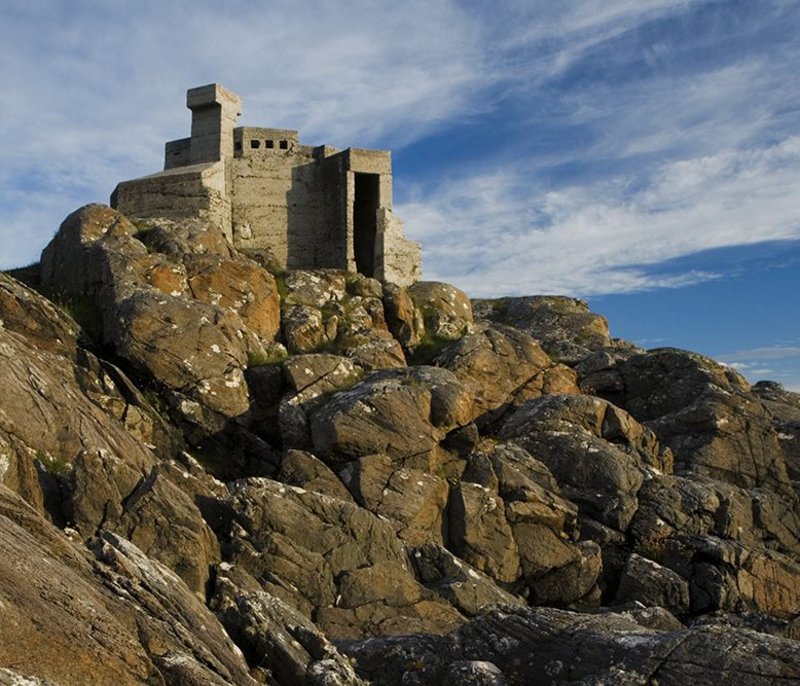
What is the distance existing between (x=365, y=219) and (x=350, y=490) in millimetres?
20530

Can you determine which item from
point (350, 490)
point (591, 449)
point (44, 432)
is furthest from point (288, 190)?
point (44, 432)

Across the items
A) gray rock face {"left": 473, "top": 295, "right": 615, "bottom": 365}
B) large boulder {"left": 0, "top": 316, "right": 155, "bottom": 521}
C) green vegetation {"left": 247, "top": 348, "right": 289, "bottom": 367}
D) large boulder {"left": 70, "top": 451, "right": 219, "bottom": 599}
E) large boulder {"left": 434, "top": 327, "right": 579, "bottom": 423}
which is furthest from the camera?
gray rock face {"left": 473, "top": 295, "right": 615, "bottom": 365}

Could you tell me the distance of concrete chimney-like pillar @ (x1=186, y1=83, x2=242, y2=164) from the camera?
38.2 m

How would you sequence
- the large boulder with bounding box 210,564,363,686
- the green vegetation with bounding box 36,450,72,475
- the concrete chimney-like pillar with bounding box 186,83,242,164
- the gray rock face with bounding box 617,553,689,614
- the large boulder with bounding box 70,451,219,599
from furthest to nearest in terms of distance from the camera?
the concrete chimney-like pillar with bounding box 186,83,242,164 → the gray rock face with bounding box 617,553,689,614 → the green vegetation with bounding box 36,450,72,475 → the large boulder with bounding box 70,451,219,599 → the large boulder with bounding box 210,564,363,686

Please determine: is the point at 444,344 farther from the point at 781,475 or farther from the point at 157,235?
the point at 781,475

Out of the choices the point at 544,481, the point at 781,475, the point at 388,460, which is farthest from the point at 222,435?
the point at 781,475

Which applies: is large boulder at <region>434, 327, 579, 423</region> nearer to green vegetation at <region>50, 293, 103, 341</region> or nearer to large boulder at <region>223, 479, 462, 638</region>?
large boulder at <region>223, 479, 462, 638</region>

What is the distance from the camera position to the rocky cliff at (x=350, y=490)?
12.1 meters

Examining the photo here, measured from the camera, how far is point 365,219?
41.2 metres

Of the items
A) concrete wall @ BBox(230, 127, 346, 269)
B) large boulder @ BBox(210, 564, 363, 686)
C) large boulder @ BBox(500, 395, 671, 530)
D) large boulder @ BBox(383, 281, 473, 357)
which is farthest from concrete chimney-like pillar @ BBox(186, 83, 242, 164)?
large boulder @ BBox(210, 564, 363, 686)

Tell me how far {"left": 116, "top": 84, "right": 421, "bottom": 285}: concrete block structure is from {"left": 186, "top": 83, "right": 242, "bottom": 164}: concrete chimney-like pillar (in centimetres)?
5

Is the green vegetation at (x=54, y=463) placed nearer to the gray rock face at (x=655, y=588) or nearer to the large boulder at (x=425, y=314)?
the gray rock face at (x=655, y=588)

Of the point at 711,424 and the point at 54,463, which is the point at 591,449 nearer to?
the point at 711,424

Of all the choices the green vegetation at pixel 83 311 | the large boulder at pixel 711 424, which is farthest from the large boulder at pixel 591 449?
the green vegetation at pixel 83 311
